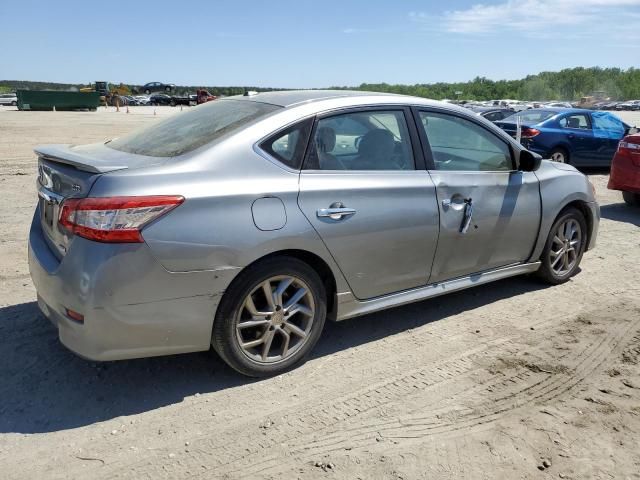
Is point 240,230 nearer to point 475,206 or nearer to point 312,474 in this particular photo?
point 312,474

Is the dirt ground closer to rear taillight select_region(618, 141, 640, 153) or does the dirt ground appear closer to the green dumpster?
Answer: rear taillight select_region(618, 141, 640, 153)

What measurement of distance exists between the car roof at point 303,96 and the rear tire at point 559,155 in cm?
968

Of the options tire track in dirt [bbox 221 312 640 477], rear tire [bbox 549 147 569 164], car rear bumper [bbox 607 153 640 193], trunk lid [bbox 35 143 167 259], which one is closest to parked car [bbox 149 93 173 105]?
rear tire [bbox 549 147 569 164]

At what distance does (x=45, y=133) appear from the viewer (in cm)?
2098

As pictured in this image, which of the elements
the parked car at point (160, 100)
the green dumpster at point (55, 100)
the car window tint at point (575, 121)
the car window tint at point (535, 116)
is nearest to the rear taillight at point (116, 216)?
the car window tint at point (535, 116)

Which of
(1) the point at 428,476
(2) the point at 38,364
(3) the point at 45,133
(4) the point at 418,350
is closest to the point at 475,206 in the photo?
(4) the point at 418,350

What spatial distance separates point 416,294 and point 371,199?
85 cm

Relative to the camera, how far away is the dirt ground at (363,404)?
2.73 m

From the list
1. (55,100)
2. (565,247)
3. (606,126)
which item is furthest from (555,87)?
(565,247)

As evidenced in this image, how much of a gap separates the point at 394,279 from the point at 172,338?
1.56 metres

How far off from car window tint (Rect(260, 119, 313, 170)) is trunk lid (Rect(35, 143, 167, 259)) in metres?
0.66

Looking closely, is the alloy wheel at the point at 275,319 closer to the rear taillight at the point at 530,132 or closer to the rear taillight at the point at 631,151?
the rear taillight at the point at 631,151

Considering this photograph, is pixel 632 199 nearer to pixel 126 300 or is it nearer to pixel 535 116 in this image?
pixel 535 116

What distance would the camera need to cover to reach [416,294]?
13.4ft
